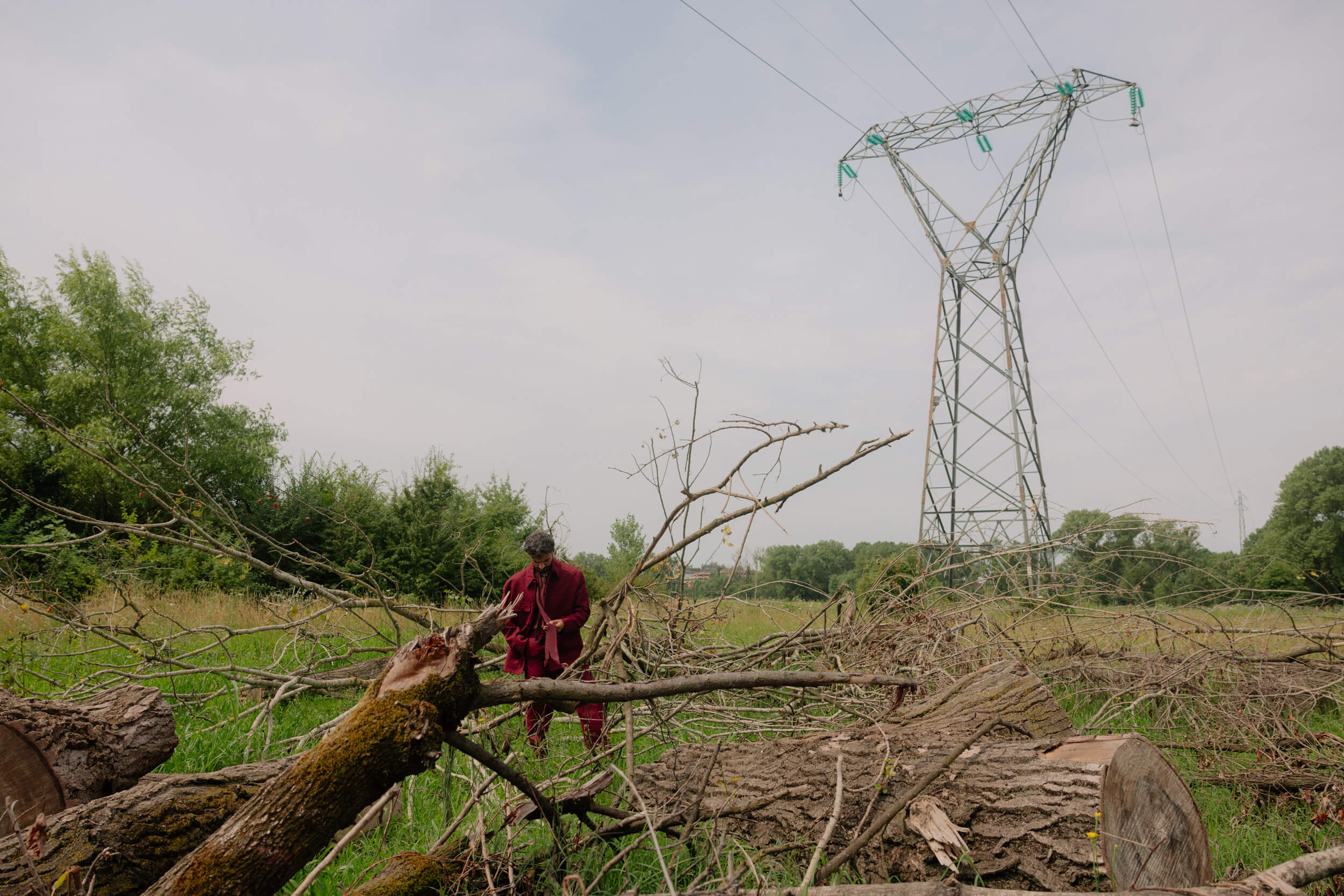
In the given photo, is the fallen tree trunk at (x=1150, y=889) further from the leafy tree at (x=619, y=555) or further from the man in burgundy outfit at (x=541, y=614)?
the leafy tree at (x=619, y=555)

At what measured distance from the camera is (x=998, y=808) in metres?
2.44

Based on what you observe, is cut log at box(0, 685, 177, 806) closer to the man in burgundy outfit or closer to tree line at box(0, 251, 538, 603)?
the man in burgundy outfit

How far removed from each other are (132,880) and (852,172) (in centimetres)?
1680

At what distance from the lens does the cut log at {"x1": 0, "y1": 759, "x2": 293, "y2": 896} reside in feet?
6.36

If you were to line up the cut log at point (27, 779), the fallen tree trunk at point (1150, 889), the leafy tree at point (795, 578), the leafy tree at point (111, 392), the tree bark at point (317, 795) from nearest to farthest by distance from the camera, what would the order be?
the tree bark at point (317, 795)
the fallen tree trunk at point (1150, 889)
the cut log at point (27, 779)
the leafy tree at point (795, 578)
the leafy tree at point (111, 392)

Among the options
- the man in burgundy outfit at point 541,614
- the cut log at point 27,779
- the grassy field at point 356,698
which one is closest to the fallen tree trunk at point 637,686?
the grassy field at point 356,698

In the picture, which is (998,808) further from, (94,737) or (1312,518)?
(1312,518)

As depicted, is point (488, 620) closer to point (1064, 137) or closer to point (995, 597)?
point (995, 597)

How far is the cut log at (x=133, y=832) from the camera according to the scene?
194cm

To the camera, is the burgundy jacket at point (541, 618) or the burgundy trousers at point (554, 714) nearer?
the burgundy trousers at point (554, 714)

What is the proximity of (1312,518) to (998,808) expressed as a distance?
41039 millimetres

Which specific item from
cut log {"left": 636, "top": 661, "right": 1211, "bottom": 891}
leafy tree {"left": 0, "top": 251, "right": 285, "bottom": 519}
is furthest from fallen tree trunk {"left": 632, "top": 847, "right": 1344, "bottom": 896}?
leafy tree {"left": 0, "top": 251, "right": 285, "bottom": 519}

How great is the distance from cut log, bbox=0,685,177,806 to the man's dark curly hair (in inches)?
95.3

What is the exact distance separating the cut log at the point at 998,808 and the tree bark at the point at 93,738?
1.87 m
